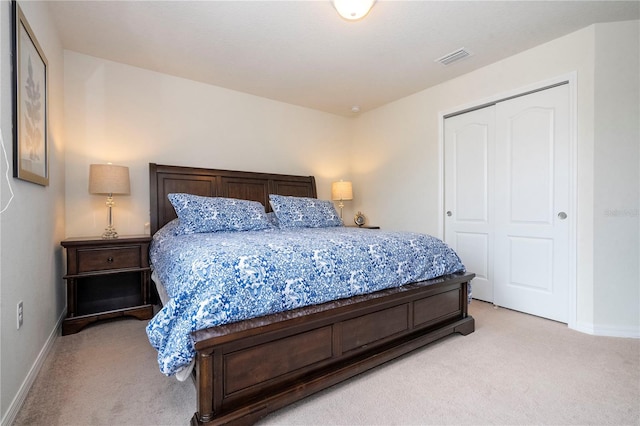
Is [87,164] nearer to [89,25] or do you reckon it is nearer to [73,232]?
[73,232]

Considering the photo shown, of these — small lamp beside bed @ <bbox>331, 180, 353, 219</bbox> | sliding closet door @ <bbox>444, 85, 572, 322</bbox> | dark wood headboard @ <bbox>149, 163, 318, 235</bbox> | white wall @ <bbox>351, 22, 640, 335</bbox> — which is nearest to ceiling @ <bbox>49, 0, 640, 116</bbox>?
white wall @ <bbox>351, 22, 640, 335</bbox>

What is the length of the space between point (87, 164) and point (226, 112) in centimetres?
159

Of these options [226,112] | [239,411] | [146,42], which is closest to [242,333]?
[239,411]

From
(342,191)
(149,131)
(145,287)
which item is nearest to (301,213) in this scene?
(342,191)

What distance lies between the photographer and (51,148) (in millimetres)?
2395

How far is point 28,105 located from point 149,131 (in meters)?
1.56

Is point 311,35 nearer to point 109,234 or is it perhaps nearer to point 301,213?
point 301,213

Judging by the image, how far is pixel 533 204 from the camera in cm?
297

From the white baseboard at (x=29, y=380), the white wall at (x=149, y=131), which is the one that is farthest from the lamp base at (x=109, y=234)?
the white baseboard at (x=29, y=380)

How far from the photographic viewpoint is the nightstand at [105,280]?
254cm

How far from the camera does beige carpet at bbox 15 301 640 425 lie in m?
1.51

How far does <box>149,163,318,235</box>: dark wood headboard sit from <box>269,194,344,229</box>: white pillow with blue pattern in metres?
0.60

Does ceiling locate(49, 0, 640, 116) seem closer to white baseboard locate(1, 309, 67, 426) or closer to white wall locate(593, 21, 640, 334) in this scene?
white wall locate(593, 21, 640, 334)

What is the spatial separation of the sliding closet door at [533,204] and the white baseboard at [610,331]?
0.62 feet
